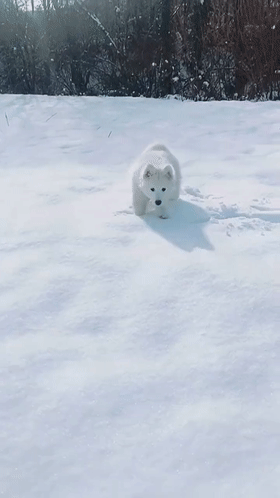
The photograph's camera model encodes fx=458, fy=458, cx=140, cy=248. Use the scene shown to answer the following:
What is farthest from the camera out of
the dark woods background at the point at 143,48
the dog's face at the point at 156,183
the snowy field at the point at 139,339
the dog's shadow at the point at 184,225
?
the dark woods background at the point at 143,48

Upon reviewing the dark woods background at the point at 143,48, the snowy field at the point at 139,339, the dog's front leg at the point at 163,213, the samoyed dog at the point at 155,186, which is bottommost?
the snowy field at the point at 139,339

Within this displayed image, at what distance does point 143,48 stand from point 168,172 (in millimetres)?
7307

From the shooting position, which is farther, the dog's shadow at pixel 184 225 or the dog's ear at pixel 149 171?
the dog's ear at pixel 149 171

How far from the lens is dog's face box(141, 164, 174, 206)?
389 centimetres

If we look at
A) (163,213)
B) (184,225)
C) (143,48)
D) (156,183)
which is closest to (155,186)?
(156,183)

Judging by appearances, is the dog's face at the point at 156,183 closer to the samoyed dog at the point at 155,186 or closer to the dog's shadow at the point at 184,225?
the samoyed dog at the point at 155,186

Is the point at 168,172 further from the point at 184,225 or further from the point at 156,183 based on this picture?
the point at 184,225

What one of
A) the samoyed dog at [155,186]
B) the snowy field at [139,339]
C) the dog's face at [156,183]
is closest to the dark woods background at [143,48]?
the snowy field at [139,339]

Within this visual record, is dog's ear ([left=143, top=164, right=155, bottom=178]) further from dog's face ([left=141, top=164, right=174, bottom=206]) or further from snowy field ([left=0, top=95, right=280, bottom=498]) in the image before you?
snowy field ([left=0, top=95, right=280, bottom=498])

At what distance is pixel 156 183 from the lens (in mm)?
3910

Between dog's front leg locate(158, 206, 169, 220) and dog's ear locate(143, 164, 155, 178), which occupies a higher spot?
dog's ear locate(143, 164, 155, 178)

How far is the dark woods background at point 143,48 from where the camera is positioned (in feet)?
29.8

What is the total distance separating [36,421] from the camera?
6.52ft

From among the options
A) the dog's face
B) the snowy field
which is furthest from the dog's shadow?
the dog's face
